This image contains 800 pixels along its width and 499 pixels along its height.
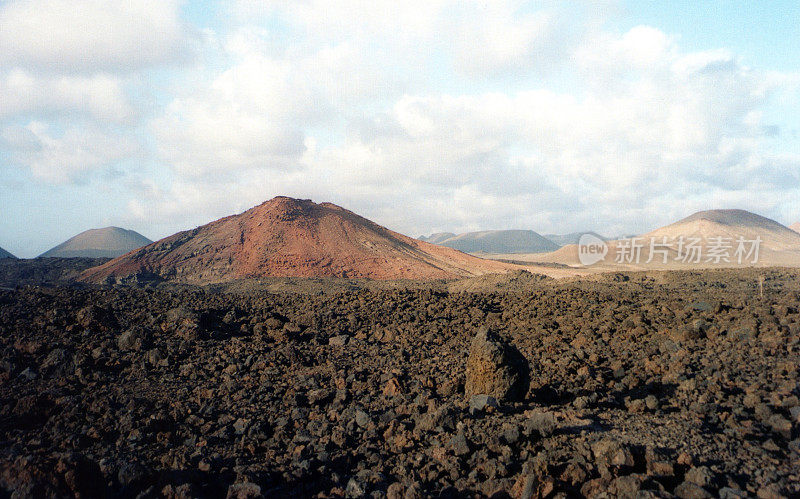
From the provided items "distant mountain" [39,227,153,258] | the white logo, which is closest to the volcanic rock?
the white logo

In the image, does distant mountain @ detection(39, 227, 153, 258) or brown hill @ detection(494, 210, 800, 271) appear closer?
brown hill @ detection(494, 210, 800, 271)

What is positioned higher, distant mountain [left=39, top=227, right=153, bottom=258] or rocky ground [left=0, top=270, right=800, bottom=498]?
distant mountain [left=39, top=227, right=153, bottom=258]

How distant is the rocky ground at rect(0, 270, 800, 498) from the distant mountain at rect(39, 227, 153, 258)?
122 metres

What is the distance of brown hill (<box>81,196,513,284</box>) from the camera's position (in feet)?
120

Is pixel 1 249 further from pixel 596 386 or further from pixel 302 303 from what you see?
pixel 596 386

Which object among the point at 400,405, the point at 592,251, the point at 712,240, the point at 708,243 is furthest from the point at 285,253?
the point at 712,240

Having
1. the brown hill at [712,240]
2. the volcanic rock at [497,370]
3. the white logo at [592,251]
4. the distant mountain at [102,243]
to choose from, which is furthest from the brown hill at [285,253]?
the distant mountain at [102,243]

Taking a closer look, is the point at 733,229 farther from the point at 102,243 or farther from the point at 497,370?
the point at 102,243

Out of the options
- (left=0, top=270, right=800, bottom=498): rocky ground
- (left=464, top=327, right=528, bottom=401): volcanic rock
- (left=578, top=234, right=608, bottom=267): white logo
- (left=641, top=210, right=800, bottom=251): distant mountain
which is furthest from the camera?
(left=641, top=210, right=800, bottom=251): distant mountain

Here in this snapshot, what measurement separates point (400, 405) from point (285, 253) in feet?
113

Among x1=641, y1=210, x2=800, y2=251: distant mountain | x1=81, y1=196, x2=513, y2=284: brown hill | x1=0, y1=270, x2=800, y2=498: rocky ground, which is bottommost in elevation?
x1=0, y1=270, x2=800, y2=498: rocky ground

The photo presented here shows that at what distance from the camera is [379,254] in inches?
1614

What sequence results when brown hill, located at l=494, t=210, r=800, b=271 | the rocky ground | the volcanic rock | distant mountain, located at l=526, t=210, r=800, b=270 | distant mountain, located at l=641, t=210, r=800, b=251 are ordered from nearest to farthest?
1. the rocky ground
2. the volcanic rock
3. distant mountain, located at l=526, t=210, r=800, b=270
4. brown hill, located at l=494, t=210, r=800, b=271
5. distant mountain, located at l=641, t=210, r=800, b=251

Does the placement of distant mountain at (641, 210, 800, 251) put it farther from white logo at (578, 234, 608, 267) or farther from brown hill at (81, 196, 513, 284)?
brown hill at (81, 196, 513, 284)
